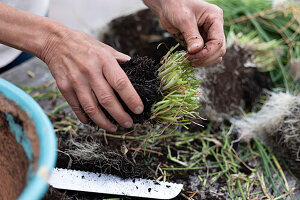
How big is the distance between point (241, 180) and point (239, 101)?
56 centimetres

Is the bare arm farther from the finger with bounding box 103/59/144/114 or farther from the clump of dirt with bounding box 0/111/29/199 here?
the clump of dirt with bounding box 0/111/29/199

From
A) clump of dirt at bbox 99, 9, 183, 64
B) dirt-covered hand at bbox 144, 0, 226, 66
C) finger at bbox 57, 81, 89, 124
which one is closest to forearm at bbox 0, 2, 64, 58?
finger at bbox 57, 81, 89, 124

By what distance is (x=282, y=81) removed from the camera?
6.48 ft

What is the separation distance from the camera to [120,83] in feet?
2.92

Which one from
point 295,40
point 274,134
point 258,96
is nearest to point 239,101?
point 258,96

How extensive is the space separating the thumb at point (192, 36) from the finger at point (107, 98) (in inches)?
14.8

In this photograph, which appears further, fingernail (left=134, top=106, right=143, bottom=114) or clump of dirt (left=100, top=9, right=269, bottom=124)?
clump of dirt (left=100, top=9, right=269, bottom=124)

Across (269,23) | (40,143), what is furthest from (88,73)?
(269,23)

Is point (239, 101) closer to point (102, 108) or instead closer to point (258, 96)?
point (258, 96)

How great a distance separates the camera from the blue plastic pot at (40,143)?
0.51 m

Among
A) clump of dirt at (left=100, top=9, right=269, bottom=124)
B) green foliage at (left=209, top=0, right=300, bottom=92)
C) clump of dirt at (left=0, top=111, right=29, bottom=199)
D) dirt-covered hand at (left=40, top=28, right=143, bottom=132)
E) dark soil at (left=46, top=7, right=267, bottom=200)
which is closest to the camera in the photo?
clump of dirt at (left=0, top=111, right=29, bottom=199)

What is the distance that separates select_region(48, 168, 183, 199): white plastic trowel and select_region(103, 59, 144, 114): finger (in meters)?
0.32

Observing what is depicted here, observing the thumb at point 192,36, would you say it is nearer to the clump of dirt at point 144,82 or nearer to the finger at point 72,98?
the clump of dirt at point 144,82

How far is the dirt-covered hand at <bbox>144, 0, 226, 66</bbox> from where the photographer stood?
112cm
